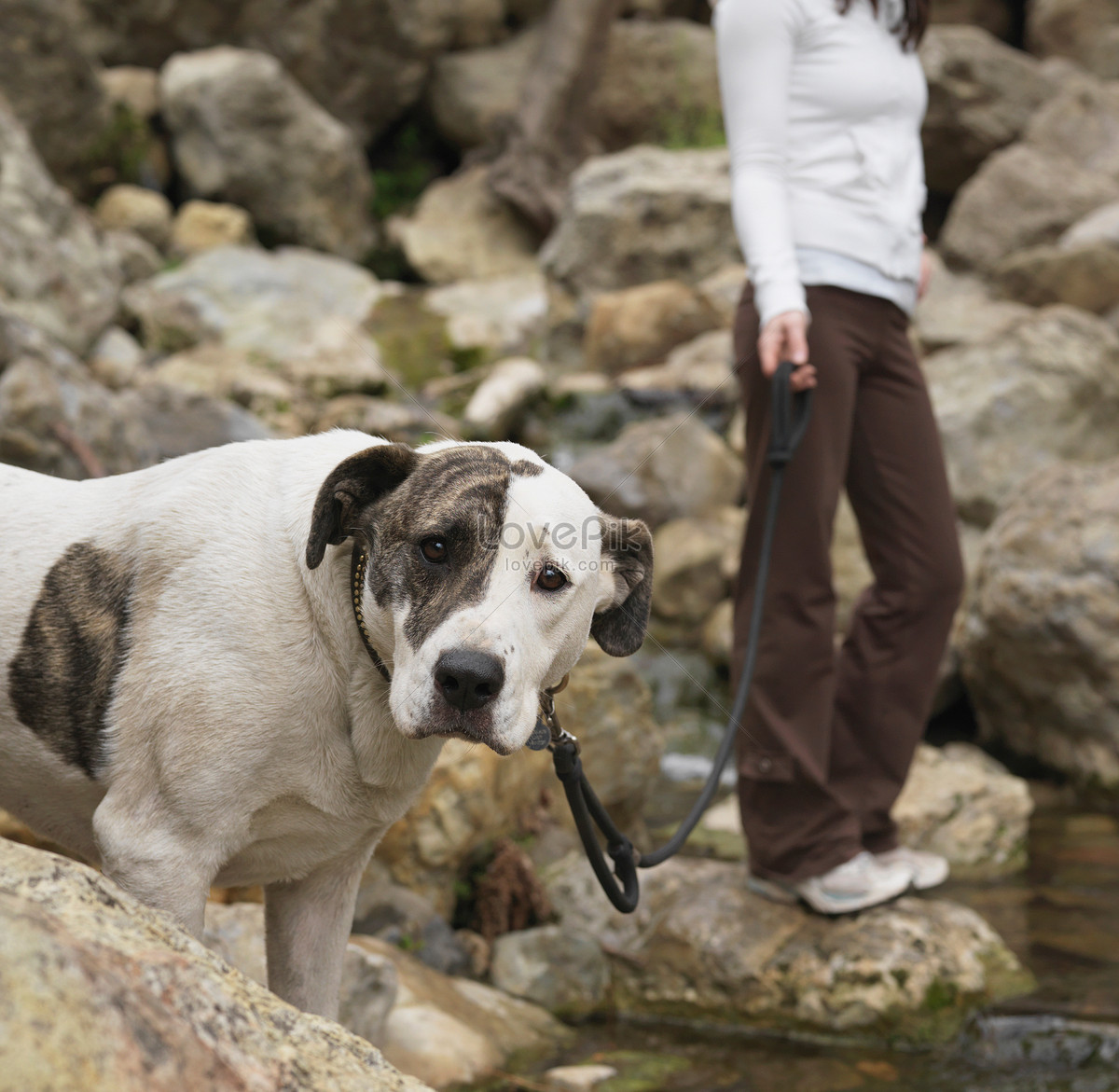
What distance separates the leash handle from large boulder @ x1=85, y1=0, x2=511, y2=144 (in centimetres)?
1425

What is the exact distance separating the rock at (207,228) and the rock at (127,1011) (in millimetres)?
12462

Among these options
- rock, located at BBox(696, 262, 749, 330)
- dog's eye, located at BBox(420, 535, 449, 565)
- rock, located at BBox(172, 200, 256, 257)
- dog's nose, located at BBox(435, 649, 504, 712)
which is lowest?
rock, located at BBox(696, 262, 749, 330)

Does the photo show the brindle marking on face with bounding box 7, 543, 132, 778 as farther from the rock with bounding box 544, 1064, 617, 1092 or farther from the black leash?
the rock with bounding box 544, 1064, 617, 1092

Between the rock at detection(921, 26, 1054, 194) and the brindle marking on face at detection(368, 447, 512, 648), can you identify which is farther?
the rock at detection(921, 26, 1054, 194)

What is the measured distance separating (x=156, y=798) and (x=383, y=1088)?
2.16ft

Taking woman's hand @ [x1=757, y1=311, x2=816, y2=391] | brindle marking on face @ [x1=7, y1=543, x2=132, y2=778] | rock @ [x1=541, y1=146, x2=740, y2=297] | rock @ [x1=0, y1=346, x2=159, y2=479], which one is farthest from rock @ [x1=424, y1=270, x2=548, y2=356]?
brindle marking on face @ [x1=7, y1=543, x2=132, y2=778]

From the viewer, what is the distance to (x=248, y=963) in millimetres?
2848

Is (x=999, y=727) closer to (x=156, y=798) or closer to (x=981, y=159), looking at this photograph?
(x=156, y=798)

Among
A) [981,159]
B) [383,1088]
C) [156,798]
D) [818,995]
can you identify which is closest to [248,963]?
[156,798]

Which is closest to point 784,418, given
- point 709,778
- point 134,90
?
point 709,778

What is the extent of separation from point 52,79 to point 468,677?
1258 cm

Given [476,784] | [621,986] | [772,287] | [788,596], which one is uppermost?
[772,287]

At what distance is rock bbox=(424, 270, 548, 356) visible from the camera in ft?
39.2

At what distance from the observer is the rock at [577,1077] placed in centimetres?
303
